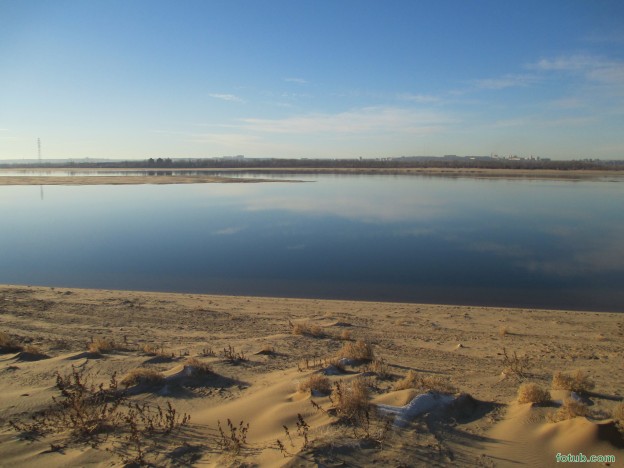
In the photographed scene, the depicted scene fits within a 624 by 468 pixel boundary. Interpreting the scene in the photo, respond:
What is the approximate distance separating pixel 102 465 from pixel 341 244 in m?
13.5

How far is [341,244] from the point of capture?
53.4ft

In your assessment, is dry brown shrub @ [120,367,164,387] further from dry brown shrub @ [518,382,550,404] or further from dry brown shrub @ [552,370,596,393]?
dry brown shrub @ [552,370,596,393]

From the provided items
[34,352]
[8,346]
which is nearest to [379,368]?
[34,352]

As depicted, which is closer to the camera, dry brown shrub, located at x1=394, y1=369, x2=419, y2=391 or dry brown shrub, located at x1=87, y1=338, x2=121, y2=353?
dry brown shrub, located at x1=394, y1=369, x2=419, y2=391

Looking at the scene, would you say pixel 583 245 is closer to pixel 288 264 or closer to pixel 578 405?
pixel 288 264

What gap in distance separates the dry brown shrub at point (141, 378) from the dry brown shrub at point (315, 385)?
1570 millimetres

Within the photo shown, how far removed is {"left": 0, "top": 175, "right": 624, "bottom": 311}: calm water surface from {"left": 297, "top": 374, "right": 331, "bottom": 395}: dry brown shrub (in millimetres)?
6215

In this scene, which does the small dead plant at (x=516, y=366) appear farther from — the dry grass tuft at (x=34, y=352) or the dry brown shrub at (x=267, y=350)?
the dry grass tuft at (x=34, y=352)

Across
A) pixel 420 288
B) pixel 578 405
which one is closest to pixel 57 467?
pixel 578 405

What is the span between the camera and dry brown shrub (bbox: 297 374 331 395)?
4.48m

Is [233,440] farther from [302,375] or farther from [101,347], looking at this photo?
[101,347]

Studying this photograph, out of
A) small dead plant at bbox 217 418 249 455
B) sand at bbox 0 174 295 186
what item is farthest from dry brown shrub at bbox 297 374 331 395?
sand at bbox 0 174 295 186

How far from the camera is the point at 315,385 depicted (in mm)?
4523

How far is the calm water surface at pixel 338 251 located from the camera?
37.4 ft
